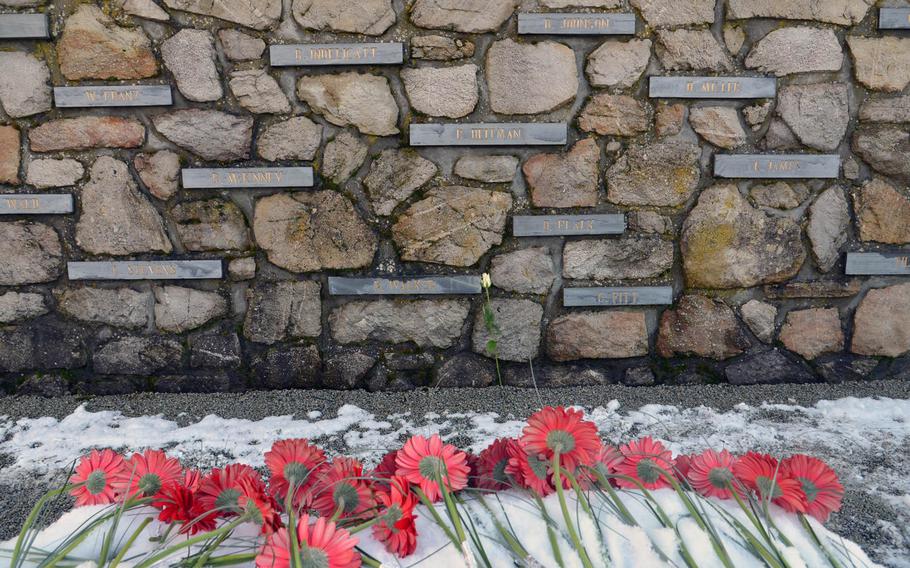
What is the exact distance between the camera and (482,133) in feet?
7.68

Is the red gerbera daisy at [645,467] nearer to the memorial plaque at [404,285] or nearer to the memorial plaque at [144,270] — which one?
the memorial plaque at [404,285]

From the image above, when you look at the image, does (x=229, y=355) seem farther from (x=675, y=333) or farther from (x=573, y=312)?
(x=675, y=333)

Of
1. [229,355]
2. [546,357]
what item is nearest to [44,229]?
[229,355]

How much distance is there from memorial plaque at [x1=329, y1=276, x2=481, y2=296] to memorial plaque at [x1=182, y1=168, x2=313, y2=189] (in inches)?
15.7

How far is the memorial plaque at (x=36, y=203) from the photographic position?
237 cm

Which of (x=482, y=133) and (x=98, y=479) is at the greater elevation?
(x=482, y=133)

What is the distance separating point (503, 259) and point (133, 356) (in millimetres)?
1518

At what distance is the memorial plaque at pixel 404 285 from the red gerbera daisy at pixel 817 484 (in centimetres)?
172

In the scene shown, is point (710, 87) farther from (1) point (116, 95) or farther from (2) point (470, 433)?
(1) point (116, 95)

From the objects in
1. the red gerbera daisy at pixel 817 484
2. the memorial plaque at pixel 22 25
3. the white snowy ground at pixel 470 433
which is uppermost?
the memorial plaque at pixel 22 25

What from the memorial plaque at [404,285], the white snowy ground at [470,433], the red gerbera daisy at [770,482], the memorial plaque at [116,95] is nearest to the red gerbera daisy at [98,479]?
the red gerbera daisy at [770,482]

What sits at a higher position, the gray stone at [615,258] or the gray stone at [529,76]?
the gray stone at [529,76]

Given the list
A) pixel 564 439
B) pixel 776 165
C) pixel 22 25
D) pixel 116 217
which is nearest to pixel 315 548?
pixel 564 439

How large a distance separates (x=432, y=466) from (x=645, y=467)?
0.84 ft
